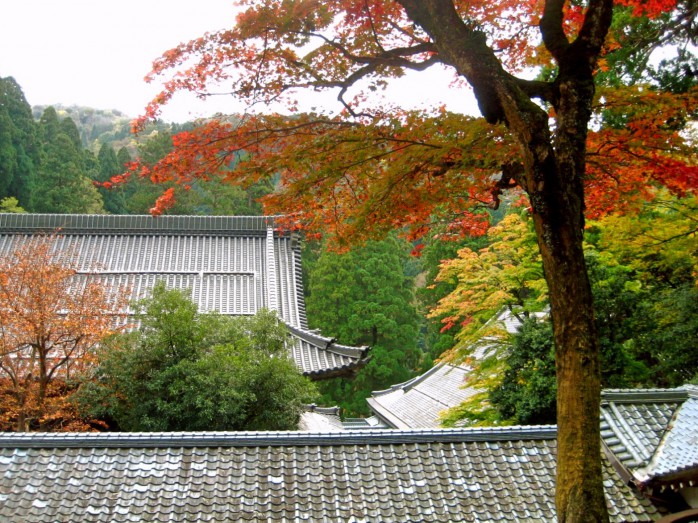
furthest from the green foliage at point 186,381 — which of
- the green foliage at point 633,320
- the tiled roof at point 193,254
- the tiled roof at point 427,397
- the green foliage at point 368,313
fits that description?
the green foliage at point 368,313

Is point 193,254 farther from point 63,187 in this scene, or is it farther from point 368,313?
point 63,187

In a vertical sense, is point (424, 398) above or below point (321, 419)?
above

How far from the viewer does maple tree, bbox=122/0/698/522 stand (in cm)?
433

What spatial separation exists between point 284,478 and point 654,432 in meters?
4.31

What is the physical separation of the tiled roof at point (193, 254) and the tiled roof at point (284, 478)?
6642 mm

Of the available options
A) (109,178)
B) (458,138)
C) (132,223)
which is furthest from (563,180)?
(109,178)

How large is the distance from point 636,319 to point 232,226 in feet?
33.6

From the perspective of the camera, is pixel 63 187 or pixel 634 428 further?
pixel 63 187

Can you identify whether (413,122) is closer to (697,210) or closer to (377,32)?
(377,32)

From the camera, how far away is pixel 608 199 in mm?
6961

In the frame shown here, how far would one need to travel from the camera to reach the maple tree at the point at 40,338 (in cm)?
910

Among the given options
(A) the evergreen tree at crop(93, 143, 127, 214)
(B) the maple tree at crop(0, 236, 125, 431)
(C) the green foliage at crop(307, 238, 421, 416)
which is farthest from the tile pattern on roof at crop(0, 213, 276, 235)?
(A) the evergreen tree at crop(93, 143, 127, 214)

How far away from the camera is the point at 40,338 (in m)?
9.20

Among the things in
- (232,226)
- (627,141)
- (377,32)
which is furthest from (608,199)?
(232,226)
